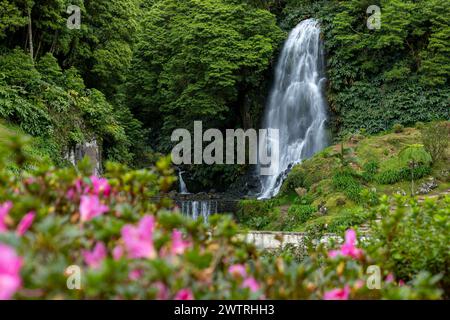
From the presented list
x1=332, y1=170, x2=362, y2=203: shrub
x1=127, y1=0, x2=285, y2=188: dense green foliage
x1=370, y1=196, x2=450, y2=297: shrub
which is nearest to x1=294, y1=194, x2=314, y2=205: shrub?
x1=332, y1=170, x2=362, y2=203: shrub

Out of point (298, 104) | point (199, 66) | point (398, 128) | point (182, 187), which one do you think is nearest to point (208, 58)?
point (199, 66)

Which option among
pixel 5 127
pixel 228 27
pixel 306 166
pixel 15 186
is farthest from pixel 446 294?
pixel 228 27

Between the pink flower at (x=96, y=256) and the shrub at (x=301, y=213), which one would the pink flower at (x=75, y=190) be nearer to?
the pink flower at (x=96, y=256)

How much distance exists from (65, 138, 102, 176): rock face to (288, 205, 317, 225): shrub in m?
7.09

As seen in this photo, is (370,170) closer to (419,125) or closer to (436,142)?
(436,142)

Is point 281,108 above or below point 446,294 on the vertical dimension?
above

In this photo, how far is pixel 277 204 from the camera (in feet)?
52.2

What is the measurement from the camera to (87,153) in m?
17.4

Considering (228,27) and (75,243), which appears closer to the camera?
(75,243)

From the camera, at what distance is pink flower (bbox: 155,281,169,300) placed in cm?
152

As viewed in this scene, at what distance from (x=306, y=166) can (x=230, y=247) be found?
584 inches

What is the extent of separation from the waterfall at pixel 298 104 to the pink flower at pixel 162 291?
734 inches
